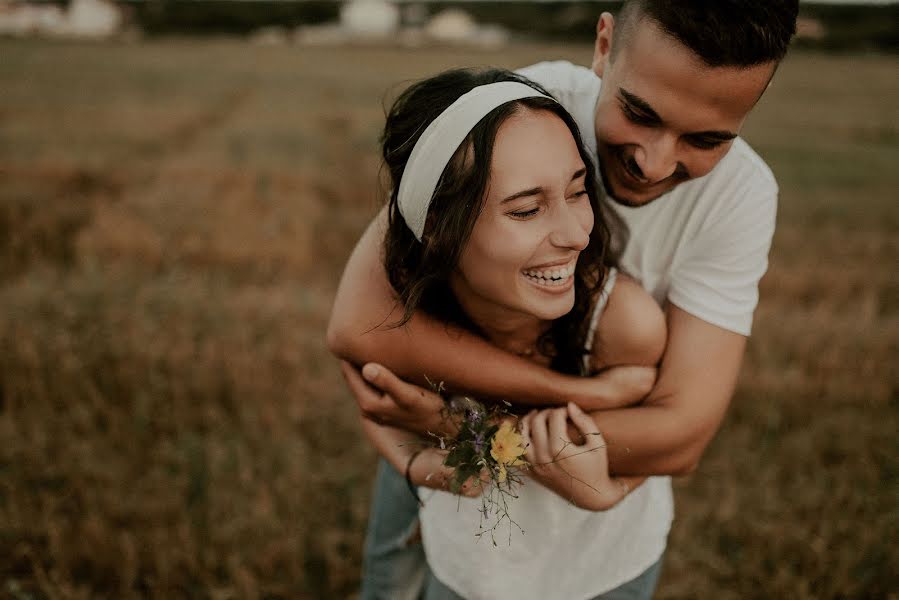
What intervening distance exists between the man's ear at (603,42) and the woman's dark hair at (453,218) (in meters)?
0.39

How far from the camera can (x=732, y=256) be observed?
7.22 feet

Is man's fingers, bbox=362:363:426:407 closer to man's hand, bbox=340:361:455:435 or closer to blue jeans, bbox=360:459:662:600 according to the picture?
man's hand, bbox=340:361:455:435

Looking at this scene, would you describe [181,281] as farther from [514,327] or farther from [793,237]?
[793,237]

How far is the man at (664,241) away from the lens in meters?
1.91

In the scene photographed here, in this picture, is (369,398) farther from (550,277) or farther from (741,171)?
(741,171)

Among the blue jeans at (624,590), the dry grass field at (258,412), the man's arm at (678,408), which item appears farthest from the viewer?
the dry grass field at (258,412)

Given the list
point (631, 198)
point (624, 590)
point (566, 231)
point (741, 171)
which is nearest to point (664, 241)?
point (631, 198)

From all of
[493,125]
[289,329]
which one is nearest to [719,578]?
[493,125]

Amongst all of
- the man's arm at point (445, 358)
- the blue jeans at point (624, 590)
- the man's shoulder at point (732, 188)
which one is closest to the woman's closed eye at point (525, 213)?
the man's arm at point (445, 358)

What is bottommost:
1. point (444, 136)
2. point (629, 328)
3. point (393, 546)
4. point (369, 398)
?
point (393, 546)

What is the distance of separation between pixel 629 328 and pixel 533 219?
Answer: 449mm

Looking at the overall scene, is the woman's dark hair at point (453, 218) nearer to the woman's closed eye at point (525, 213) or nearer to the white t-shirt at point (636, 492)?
the woman's closed eye at point (525, 213)

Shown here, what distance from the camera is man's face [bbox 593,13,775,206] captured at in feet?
6.25

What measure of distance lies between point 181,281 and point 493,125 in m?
4.66
